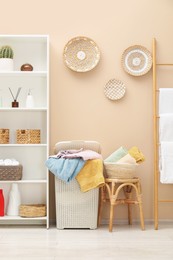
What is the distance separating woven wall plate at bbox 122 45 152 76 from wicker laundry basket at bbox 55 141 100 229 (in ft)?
4.26

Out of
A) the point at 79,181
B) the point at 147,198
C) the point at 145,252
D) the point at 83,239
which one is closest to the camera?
the point at 145,252

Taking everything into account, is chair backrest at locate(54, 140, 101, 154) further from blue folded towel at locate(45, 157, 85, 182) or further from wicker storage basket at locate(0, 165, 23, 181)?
wicker storage basket at locate(0, 165, 23, 181)

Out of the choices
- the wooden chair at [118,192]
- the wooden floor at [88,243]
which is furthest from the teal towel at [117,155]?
the wooden floor at [88,243]

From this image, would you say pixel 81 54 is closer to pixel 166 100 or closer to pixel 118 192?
pixel 166 100

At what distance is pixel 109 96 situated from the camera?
5.17m

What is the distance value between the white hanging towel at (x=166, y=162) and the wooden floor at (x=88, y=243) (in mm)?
482

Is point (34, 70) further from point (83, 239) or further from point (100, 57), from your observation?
point (83, 239)

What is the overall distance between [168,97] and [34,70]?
1.38m

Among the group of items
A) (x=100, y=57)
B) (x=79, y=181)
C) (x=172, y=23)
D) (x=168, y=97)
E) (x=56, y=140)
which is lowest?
(x=79, y=181)

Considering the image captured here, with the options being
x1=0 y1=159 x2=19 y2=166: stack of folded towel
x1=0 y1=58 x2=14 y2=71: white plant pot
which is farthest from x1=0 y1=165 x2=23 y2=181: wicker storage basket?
x1=0 y1=58 x2=14 y2=71: white plant pot

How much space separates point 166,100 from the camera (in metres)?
4.94

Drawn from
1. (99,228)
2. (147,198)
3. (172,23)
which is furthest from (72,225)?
(172,23)

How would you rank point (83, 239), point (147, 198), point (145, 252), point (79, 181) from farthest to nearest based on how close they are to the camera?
point (147, 198)
point (79, 181)
point (83, 239)
point (145, 252)

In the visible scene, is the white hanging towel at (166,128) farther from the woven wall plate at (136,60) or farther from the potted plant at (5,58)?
the potted plant at (5,58)
